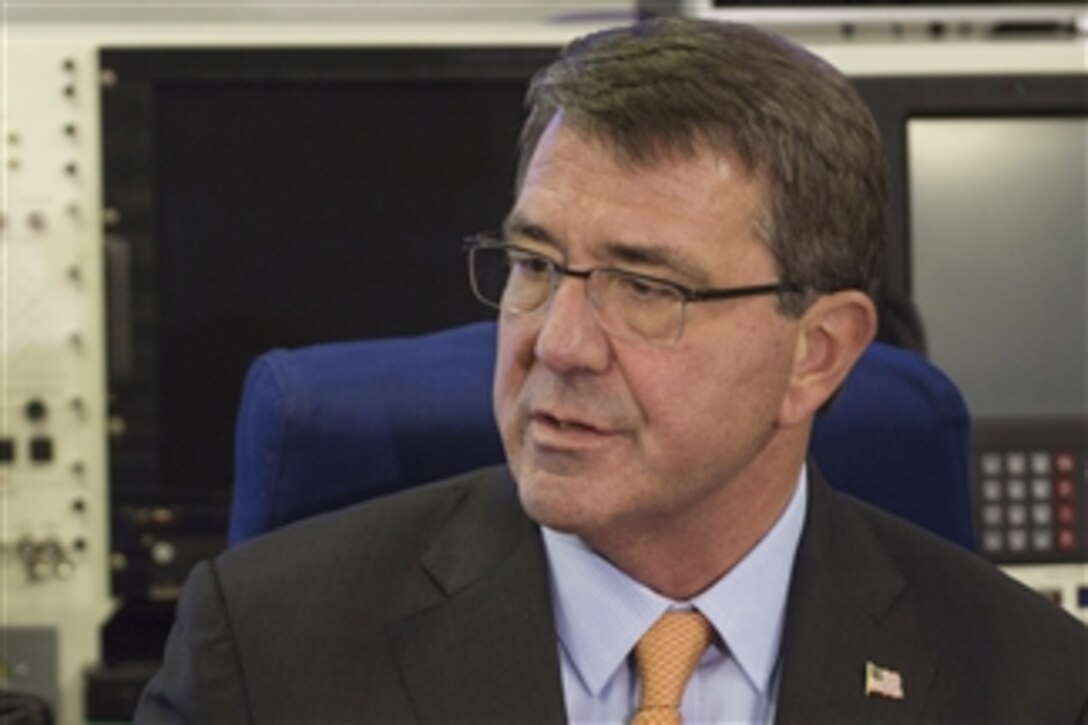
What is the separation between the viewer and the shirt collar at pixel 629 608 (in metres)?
1.27

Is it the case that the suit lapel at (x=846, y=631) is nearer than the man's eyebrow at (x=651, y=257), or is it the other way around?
the man's eyebrow at (x=651, y=257)

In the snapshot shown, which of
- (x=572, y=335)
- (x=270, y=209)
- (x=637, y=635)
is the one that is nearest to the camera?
(x=572, y=335)

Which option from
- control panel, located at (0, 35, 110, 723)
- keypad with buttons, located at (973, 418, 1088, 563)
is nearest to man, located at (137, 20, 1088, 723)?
keypad with buttons, located at (973, 418, 1088, 563)

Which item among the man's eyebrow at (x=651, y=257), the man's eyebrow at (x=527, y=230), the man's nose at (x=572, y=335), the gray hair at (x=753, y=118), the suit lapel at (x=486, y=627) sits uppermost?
the gray hair at (x=753, y=118)

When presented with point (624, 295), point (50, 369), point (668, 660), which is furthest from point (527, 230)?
point (50, 369)

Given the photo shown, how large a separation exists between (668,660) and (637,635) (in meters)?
0.03

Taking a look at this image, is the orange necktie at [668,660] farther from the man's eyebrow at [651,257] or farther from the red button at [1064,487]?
the red button at [1064,487]

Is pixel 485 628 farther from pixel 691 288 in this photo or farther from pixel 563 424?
pixel 691 288

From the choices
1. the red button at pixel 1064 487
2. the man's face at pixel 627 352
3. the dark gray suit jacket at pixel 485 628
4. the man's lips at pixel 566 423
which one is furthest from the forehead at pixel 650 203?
the red button at pixel 1064 487

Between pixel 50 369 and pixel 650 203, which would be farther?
pixel 50 369

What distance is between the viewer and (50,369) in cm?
196

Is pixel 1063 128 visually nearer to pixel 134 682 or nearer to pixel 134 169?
pixel 134 169

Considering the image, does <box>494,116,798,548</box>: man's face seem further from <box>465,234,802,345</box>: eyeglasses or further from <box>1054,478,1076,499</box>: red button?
<box>1054,478,1076,499</box>: red button

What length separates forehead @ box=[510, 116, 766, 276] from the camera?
118 cm
